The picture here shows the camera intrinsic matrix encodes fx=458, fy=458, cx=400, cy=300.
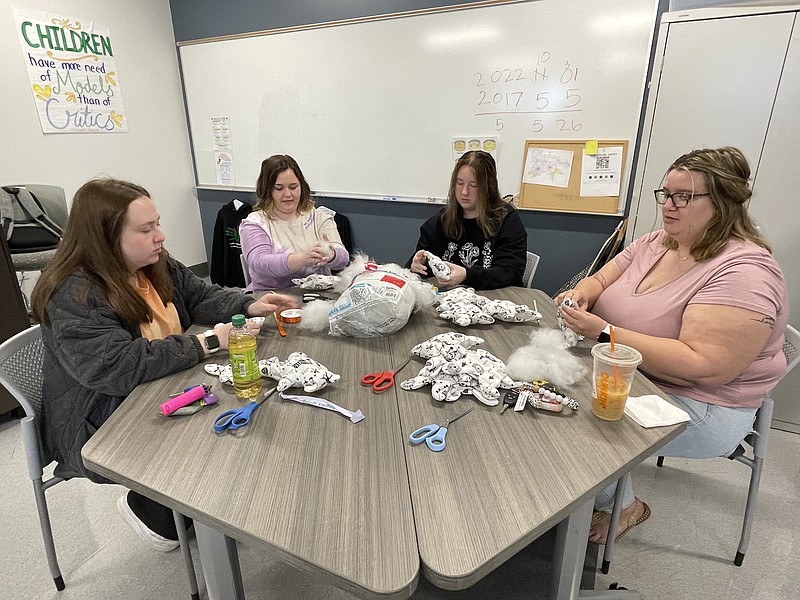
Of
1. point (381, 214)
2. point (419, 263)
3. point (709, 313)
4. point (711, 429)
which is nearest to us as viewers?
point (709, 313)

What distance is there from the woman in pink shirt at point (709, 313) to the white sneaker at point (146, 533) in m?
1.49

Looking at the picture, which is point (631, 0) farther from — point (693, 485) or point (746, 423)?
point (693, 485)

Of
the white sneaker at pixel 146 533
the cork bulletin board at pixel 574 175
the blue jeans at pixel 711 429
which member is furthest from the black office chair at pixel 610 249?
the white sneaker at pixel 146 533

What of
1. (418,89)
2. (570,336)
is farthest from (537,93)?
(570,336)

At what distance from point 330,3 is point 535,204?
6.25ft

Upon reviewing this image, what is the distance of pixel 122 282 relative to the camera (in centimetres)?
128

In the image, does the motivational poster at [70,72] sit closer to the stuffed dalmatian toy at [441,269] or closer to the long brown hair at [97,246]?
the long brown hair at [97,246]

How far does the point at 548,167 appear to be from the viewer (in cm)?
274

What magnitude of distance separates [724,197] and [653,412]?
712 millimetres

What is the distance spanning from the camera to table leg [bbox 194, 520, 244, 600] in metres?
1.02

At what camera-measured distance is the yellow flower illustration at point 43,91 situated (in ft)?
9.81

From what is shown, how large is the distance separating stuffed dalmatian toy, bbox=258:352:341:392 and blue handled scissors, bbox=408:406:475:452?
0.29 m

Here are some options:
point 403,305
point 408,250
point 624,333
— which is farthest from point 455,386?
point 408,250

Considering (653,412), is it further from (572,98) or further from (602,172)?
(572,98)
